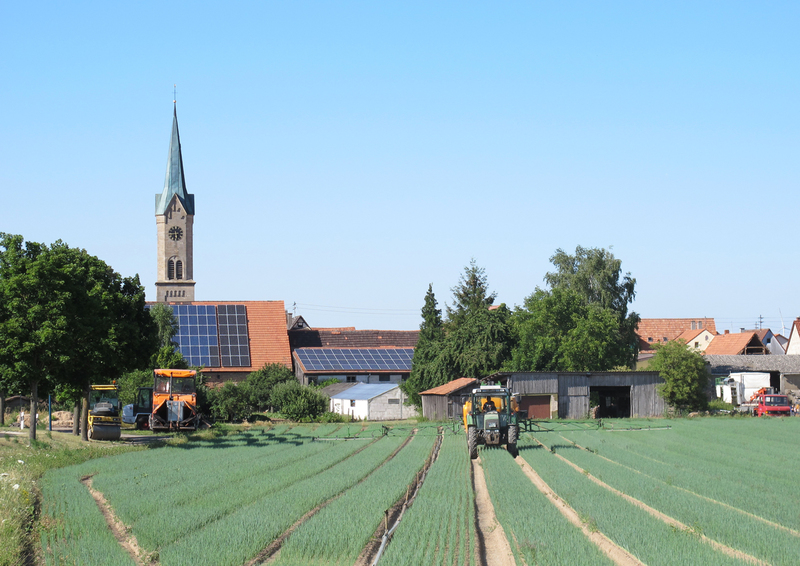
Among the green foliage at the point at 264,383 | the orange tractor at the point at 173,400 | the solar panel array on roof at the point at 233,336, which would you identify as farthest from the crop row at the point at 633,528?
the solar panel array on roof at the point at 233,336

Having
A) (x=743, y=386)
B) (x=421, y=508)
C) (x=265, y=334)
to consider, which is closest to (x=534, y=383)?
(x=743, y=386)

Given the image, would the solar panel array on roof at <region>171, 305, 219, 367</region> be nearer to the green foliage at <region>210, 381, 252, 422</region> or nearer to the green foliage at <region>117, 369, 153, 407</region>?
the green foliage at <region>117, 369, 153, 407</region>

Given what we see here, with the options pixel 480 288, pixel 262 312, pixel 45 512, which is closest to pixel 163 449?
pixel 45 512

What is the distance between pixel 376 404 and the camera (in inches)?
2269

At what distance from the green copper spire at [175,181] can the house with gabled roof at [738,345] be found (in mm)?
61523

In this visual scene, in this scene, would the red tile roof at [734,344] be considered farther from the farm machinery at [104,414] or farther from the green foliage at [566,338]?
the farm machinery at [104,414]

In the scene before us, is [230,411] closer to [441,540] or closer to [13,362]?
[13,362]

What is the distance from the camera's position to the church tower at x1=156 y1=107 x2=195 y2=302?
89.9 meters

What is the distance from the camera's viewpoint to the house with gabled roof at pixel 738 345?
265 ft

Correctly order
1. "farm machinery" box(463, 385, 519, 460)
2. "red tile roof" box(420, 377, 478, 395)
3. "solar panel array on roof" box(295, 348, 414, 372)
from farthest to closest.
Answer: "solar panel array on roof" box(295, 348, 414, 372) < "red tile roof" box(420, 377, 478, 395) < "farm machinery" box(463, 385, 519, 460)

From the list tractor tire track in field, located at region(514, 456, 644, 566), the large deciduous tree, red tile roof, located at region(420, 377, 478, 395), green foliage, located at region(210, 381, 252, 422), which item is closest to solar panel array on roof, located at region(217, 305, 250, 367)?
green foliage, located at region(210, 381, 252, 422)

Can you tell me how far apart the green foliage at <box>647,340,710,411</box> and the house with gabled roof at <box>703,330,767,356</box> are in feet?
97.4

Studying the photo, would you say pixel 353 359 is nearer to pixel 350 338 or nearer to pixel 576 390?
pixel 350 338

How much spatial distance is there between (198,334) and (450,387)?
91.6 feet
